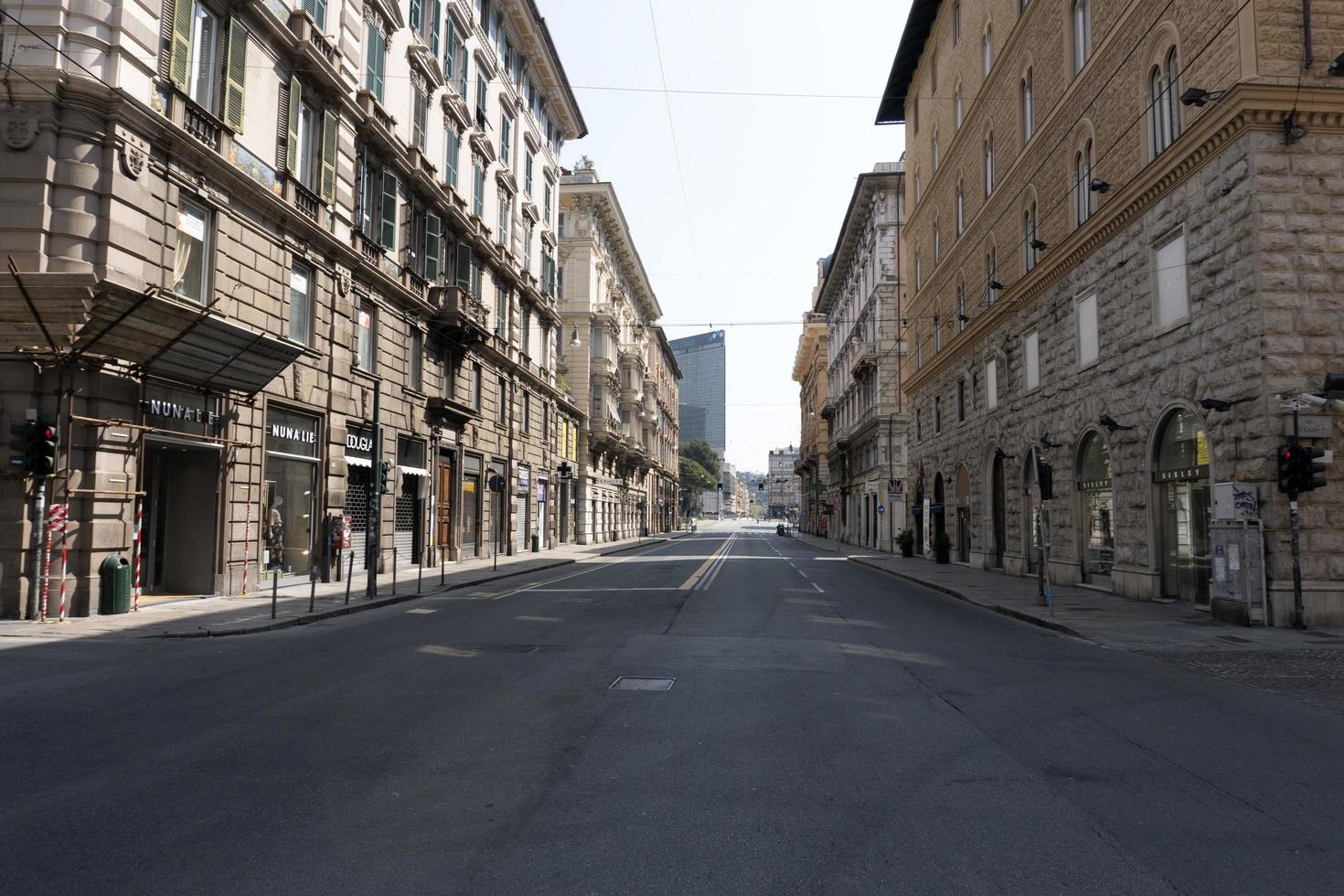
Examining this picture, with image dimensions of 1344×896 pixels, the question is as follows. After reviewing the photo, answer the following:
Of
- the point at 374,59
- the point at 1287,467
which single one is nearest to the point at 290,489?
the point at 374,59

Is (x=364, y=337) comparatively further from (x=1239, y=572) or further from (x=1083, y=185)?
(x=1239, y=572)

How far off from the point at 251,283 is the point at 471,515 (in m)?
16.7

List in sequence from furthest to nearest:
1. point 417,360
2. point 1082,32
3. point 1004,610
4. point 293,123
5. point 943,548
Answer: point 943,548 → point 417,360 → point 1082,32 → point 293,123 → point 1004,610

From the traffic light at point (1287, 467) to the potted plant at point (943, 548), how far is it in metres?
20.4

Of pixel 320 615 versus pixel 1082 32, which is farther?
pixel 1082 32

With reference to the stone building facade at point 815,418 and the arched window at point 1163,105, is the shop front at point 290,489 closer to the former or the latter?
the arched window at point 1163,105

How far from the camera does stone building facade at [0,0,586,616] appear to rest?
546 inches

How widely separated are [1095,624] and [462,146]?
2621 centimetres

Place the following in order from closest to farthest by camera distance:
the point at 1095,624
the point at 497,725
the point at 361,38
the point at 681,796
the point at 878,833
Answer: the point at 878,833 → the point at 681,796 → the point at 497,725 → the point at 1095,624 → the point at 361,38

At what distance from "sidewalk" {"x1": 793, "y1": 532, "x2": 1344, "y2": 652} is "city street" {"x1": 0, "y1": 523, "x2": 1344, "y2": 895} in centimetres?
198

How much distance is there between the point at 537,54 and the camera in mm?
40062

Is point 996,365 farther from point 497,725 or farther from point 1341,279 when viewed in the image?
point 497,725

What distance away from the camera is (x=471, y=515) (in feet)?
112

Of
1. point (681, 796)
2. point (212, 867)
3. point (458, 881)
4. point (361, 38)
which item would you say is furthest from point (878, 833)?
point (361, 38)
